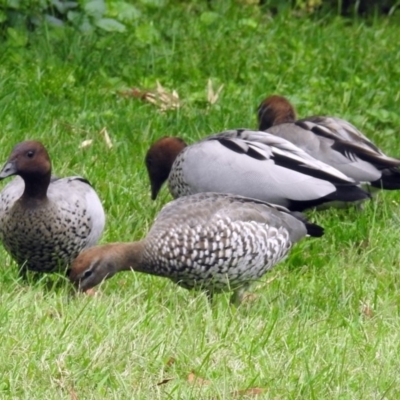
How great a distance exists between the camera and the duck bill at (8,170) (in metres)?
6.11

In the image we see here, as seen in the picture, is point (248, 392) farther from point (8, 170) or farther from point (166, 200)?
point (166, 200)

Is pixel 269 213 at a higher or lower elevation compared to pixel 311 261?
higher

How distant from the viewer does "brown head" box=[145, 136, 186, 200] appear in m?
7.67

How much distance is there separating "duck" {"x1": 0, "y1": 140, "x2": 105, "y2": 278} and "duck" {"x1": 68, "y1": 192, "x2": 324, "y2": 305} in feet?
1.26

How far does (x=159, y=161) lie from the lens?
25.2 feet

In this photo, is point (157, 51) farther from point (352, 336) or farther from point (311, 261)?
point (352, 336)

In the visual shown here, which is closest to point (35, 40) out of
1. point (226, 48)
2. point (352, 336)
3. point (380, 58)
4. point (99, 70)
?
point (99, 70)

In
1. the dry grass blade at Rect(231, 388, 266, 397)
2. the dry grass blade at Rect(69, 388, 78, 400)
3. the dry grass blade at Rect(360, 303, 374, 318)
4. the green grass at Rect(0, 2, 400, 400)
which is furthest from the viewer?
the dry grass blade at Rect(360, 303, 374, 318)

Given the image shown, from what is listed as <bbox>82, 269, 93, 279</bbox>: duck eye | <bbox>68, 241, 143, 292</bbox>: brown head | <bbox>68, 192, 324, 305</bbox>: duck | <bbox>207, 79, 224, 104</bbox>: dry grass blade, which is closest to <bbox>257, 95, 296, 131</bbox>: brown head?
<bbox>207, 79, 224, 104</bbox>: dry grass blade

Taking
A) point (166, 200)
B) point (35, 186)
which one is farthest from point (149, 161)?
point (35, 186)

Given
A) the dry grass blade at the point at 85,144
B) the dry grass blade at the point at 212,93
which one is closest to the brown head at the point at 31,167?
the dry grass blade at the point at 85,144

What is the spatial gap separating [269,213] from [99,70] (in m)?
3.43

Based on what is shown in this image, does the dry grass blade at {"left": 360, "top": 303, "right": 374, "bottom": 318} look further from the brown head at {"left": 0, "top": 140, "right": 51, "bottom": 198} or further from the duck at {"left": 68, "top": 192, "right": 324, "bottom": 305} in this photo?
the brown head at {"left": 0, "top": 140, "right": 51, "bottom": 198}

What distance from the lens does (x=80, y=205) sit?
6305mm
